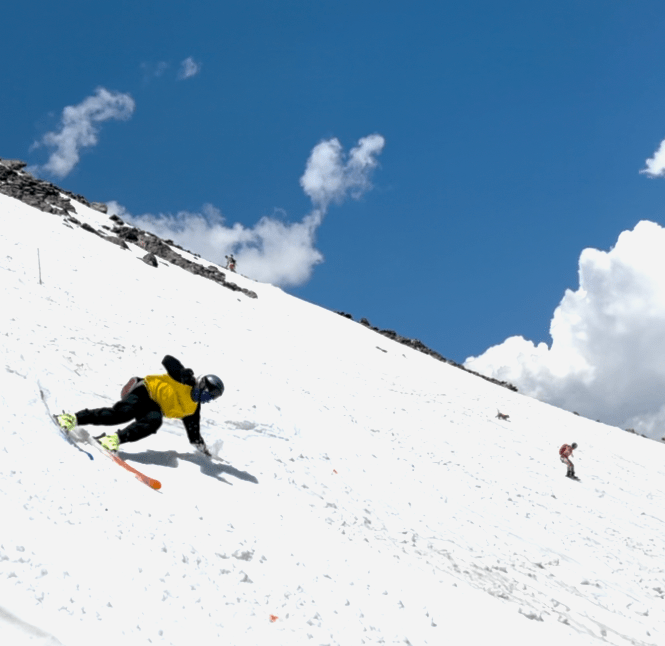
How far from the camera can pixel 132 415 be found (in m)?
8.70

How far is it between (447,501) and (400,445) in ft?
11.4

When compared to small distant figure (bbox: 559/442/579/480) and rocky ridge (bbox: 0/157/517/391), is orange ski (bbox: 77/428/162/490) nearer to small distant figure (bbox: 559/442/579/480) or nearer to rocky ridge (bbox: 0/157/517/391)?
small distant figure (bbox: 559/442/579/480)

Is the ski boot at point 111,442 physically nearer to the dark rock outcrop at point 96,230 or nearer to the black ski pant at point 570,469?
the black ski pant at point 570,469

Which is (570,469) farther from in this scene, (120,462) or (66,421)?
(66,421)

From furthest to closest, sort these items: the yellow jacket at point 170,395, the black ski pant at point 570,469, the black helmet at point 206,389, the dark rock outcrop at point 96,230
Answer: the dark rock outcrop at point 96,230, the black ski pant at point 570,469, the black helmet at point 206,389, the yellow jacket at point 170,395

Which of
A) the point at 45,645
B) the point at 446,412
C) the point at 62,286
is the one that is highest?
the point at 446,412

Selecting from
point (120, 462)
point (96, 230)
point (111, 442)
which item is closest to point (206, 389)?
point (111, 442)

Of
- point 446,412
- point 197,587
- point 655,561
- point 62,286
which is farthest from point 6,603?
point 446,412

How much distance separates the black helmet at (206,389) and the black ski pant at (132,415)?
58 cm

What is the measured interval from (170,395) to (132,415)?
1.98 ft

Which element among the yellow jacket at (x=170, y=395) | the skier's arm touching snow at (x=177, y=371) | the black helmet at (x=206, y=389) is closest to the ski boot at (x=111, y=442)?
the yellow jacket at (x=170, y=395)

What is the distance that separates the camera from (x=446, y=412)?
84.8ft

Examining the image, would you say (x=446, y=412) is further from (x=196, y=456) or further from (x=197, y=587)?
(x=197, y=587)

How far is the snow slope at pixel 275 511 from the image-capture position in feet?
17.7
